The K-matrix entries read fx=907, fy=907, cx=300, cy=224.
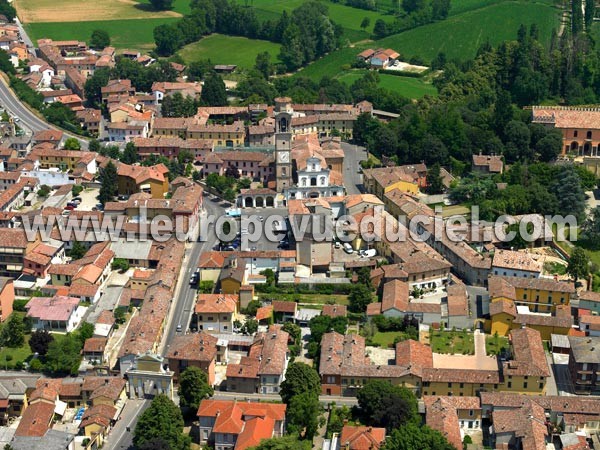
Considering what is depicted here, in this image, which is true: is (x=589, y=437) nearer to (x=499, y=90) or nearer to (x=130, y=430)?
(x=130, y=430)

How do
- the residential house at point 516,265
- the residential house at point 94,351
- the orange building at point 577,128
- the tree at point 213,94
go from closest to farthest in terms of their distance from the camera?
1. the residential house at point 94,351
2. the residential house at point 516,265
3. the orange building at point 577,128
4. the tree at point 213,94

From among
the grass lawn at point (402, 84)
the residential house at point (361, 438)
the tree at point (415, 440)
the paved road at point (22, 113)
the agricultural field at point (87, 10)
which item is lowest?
the grass lawn at point (402, 84)

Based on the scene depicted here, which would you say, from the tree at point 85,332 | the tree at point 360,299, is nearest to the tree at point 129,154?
the tree at point 85,332

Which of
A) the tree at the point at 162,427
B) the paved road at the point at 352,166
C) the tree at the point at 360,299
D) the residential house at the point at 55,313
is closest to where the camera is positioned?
the tree at the point at 162,427

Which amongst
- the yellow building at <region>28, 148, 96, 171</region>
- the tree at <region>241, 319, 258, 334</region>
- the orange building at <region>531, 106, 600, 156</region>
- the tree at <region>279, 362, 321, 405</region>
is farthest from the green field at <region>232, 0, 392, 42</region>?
the tree at <region>279, 362, 321, 405</region>

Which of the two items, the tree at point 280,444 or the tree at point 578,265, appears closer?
the tree at point 280,444

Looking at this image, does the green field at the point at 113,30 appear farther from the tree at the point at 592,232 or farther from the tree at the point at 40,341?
the tree at the point at 40,341

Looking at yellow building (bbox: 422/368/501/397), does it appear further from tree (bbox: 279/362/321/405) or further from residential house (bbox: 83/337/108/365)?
residential house (bbox: 83/337/108/365)
